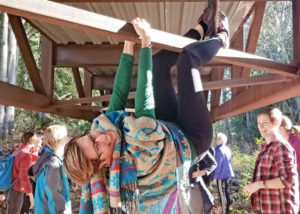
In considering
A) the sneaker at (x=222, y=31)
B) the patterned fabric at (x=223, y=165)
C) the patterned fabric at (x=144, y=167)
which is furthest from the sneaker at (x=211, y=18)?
the patterned fabric at (x=223, y=165)

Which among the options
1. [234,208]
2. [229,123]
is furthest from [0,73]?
[229,123]

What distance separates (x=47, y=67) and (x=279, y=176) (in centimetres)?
390

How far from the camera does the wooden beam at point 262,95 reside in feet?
11.1

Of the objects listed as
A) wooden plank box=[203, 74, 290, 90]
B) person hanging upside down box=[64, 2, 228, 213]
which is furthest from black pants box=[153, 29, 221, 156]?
wooden plank box=[203, 74, 290, 90]

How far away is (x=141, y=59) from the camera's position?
2.08m

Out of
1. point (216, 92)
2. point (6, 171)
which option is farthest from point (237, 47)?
point (6, 171)

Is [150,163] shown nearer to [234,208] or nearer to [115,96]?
[115,96]

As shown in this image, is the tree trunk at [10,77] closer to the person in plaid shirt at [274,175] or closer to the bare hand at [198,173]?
the bare hand at [198,173]

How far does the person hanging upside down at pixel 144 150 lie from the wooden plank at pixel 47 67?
3.24 m

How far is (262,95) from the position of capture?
4.01m

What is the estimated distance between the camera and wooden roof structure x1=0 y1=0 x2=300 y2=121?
189 centimetres

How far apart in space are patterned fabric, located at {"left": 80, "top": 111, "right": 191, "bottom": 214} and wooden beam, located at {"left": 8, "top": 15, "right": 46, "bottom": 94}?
107 inches

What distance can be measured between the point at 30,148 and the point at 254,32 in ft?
10.6

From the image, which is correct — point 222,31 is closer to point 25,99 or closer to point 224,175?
point 25,99
